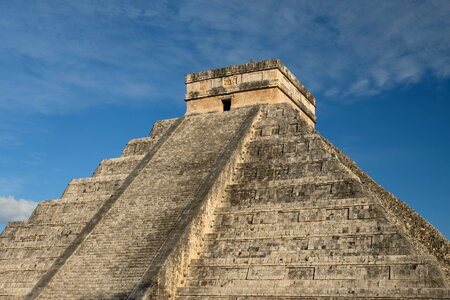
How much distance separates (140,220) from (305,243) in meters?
4.10

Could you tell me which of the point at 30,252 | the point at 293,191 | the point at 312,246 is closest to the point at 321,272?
the point at 312,246

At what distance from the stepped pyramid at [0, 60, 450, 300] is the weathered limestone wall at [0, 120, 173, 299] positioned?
0.04 metres

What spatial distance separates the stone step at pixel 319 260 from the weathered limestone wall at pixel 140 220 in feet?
4.43

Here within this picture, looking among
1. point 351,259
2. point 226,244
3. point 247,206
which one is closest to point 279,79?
point 247,206

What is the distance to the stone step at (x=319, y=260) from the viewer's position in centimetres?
1034

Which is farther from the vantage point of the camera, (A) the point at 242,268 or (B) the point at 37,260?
(B) the point at 37,260

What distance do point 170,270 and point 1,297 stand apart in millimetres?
5217

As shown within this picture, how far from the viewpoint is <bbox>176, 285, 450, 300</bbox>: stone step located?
980cm

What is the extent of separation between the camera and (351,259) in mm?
10914

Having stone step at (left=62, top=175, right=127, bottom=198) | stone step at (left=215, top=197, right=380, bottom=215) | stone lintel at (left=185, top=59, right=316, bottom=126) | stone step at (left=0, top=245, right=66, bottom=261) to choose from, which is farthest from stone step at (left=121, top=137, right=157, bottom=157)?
stone step at (left=215, top=197, right=380, bottom=215)

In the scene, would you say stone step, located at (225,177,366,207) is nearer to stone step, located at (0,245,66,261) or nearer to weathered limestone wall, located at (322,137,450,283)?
weathered limestone wall, located at (322,137,450,283)

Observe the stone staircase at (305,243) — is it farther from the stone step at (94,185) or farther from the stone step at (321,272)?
the stone step at (94,185)

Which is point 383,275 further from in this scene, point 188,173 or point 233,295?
point 188,173

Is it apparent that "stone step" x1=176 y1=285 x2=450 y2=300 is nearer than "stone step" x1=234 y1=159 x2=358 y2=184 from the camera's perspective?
Yes
